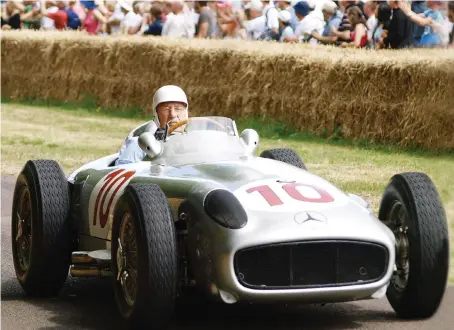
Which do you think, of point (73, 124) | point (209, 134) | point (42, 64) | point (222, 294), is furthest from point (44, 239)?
point (42, 64)

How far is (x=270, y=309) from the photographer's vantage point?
6992mm

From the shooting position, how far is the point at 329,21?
17.8 m

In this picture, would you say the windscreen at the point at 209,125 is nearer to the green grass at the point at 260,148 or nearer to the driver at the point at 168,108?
the driver at the point at 168,108

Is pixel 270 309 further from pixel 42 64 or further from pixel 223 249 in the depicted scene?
pixel 42 64

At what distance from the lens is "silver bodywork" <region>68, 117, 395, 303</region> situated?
19.6 ft

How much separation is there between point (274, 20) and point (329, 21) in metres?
1.36

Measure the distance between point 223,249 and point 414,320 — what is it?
4.38ft

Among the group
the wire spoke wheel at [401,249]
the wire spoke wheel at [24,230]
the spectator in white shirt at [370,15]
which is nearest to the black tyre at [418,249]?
the wire spoke wheel at [401,249]

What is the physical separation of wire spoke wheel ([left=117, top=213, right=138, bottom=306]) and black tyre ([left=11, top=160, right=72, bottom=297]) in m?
1.02

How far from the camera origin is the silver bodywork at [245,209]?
5.98 metres

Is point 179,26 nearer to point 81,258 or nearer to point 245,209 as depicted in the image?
point 81,258

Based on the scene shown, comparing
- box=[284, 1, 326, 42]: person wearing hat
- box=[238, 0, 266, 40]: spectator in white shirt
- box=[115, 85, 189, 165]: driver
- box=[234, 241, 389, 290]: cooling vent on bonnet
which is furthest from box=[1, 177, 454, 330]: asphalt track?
box=[238, 0, 266, 40]: spectator in white shirt

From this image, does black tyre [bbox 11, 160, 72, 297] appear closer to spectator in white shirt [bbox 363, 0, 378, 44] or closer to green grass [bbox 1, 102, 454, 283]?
green grass [bbox 1, 102, 454, 283]

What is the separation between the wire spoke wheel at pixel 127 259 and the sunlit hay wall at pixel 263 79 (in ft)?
28.7
